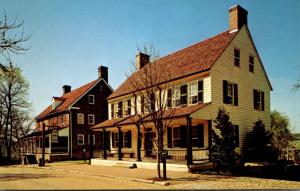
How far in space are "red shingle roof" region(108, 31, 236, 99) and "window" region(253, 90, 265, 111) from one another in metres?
4.76

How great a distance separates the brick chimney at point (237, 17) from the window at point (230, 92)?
13.7 feet

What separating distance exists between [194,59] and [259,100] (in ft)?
20.3

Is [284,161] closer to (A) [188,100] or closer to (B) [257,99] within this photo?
(B) [257,99]

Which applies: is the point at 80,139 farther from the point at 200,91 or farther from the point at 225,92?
the point at 225,92

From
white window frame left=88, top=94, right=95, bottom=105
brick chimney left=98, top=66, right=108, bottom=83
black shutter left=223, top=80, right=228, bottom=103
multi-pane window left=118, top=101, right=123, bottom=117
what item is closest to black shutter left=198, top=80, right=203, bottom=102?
black shutter left=223, top=80, right=228, bottom=103

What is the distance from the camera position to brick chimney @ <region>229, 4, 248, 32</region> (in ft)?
77.0

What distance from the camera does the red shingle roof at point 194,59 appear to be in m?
21.7

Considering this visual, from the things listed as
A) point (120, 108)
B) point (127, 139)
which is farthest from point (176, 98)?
point (120, 108)

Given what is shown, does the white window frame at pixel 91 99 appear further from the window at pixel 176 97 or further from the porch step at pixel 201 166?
the porch step at pixel 201 166

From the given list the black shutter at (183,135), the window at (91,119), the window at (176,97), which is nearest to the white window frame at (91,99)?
the window at (91,119)

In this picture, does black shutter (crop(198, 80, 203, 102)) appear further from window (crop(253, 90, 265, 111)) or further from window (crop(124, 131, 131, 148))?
window (crop(124, 131, 131, 148))

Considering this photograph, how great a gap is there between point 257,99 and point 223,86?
4907mm

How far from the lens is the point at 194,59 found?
23.8 metres

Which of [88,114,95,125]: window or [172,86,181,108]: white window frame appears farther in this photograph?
→ [88,114,95,125]: window
